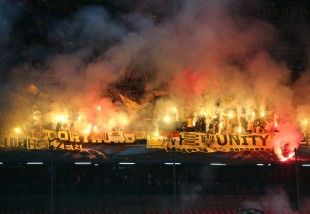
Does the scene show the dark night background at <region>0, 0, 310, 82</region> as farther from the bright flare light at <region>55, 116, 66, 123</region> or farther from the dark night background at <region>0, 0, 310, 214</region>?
the bright flare light at <region>55, 116, 66, 123</region>

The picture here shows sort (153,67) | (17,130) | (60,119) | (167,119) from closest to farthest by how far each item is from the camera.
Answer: (17,130) → (60,119) → (167,119) → (153,67)

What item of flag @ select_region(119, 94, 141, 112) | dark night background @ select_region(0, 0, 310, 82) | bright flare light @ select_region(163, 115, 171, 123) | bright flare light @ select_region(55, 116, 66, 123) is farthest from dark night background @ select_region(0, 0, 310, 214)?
bright flare light @ select_region(55, 116, 66, 123)

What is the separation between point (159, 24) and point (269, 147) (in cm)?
610

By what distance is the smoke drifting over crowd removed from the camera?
2050 centimetres

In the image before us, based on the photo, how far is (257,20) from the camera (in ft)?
70.0

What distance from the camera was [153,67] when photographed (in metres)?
21.0

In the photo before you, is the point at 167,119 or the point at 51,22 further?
the point at 51,22

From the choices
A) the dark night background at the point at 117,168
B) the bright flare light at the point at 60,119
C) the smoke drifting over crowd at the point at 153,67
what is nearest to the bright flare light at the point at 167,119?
the smoke drifting over crowd at the point at 153,67

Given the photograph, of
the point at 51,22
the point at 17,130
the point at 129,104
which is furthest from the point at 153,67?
the point at 17,130

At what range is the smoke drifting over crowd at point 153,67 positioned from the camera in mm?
20500

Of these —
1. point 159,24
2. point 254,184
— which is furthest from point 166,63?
point 254,184

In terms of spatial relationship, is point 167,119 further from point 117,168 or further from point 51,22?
point 51,22

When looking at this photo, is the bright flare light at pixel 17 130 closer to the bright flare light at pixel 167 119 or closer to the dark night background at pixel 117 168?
the dark night background at pixel 117 168

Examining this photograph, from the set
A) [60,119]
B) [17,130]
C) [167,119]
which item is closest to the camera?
[17,130]
